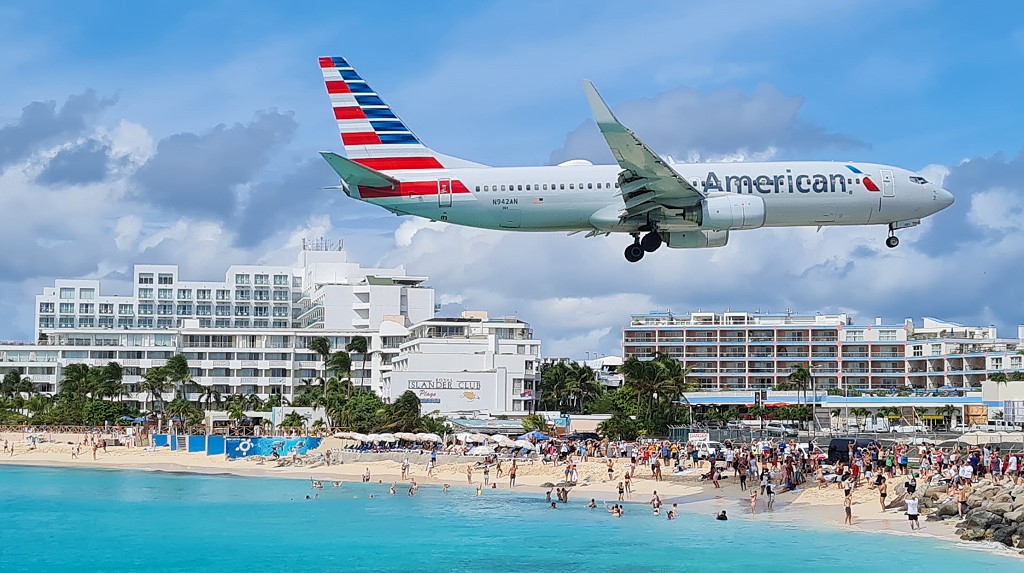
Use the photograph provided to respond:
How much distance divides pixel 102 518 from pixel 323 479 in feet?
57.0

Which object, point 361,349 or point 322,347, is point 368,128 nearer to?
point 361,349

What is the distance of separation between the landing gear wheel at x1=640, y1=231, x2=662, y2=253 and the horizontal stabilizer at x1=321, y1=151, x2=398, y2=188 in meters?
8.56

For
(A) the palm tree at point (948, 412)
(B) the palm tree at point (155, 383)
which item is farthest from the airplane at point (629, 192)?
(B) the palm tree at point (155, 383)

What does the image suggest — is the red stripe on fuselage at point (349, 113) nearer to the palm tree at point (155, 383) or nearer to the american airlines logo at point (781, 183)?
the american airlines logo at point (781, 183)

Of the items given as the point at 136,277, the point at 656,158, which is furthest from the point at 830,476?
the point at 136,277

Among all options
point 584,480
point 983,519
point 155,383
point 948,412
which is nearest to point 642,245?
point 983,519

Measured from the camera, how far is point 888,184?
43094mm

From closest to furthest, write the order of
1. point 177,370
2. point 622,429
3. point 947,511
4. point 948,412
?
point 947,511
point 622,429
point 948,412
point 177,370

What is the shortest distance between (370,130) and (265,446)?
5506cm

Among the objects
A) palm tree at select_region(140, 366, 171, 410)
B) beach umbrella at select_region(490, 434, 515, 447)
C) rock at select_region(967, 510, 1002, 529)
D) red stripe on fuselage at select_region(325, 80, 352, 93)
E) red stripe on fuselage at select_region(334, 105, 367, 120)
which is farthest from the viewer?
palm tree at select_region(140, 366, 171, 410)

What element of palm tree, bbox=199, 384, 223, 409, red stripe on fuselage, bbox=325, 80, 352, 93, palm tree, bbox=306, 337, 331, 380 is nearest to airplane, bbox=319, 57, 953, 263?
red stripe on fuselage, bbox=325, 80, 352, 93

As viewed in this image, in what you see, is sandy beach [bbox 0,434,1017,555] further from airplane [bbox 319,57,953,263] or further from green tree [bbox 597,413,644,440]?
green tree [bbox 597,413,644,440]

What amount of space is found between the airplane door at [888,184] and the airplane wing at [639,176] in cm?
681

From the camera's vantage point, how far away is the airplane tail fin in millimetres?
42781
